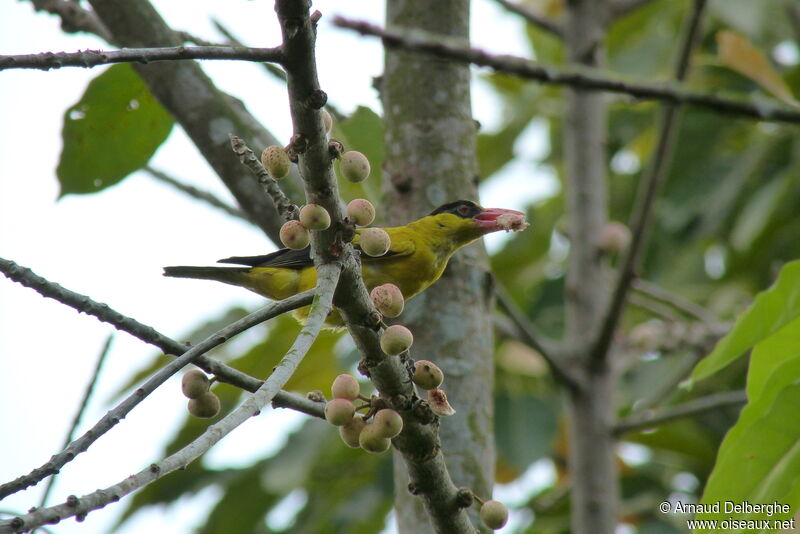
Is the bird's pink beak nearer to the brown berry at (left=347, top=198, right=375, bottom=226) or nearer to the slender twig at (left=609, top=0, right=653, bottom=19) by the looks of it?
the brown berry at (left=347, top=198, right=375, bottom=226)

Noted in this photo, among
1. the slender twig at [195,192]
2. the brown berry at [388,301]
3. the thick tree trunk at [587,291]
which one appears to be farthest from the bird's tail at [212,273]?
the brown berry at [388,301]

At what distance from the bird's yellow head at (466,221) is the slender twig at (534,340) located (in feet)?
0.80

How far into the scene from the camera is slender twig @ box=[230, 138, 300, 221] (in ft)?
5.56

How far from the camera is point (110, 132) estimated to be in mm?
3123

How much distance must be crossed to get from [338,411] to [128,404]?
55cm

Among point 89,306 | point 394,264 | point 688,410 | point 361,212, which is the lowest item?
point 89,306

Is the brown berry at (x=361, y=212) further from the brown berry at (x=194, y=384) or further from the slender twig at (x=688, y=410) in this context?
the slender twig at (x=688, y=410)

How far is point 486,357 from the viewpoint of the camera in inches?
111

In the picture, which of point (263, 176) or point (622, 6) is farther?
point (622, 6)

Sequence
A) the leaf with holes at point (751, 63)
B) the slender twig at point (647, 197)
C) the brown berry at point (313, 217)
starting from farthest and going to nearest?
1. the slender twig at point (647, 197)
2. the leaf with holes at point (751, 63)
3. the brown berry at point (313, 217)

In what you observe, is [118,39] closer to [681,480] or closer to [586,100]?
[586,100]

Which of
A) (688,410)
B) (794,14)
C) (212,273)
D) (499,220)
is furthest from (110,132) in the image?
(794,14)

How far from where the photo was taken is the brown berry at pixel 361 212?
5.82 feet

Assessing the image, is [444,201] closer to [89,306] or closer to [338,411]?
[338,411]
